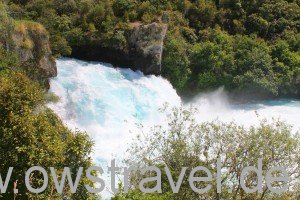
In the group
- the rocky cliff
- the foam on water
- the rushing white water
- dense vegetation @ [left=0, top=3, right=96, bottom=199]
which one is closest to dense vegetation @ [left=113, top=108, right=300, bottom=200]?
dense vegetation @ [left=0, top=3, right=96, bottom=199]

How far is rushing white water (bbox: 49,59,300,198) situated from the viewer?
2195 cm

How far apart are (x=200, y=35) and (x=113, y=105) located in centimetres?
1143

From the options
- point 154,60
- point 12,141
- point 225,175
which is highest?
point 154,60

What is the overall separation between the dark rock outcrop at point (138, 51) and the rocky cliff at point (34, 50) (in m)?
5.00

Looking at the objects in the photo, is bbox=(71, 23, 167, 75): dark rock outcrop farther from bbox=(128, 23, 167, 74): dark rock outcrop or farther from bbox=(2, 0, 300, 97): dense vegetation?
bbox=(2, 0, 300, 97): dense vegetation

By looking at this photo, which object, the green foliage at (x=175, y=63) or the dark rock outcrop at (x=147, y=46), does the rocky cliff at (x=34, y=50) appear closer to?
the dark rock outcrop at (x=147, y=46)

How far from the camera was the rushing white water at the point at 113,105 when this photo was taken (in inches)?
864

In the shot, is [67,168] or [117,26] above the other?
[117,26]

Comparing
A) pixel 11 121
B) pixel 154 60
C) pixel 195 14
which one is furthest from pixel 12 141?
pixel 195 14

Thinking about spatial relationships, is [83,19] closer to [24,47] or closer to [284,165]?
[24,47]

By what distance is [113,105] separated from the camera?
23.5 m

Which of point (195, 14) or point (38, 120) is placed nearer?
point (38, 120)

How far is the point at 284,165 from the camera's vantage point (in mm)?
12094

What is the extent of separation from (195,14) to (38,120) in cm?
2377
